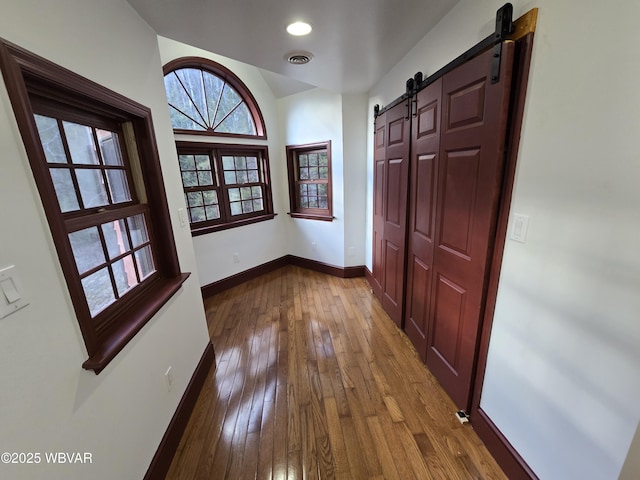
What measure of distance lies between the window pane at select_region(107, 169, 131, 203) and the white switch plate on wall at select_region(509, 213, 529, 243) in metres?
1.96

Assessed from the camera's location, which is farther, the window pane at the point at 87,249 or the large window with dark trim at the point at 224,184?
the large window with dark trim at the point at 224,184

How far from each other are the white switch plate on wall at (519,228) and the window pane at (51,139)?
1909mm

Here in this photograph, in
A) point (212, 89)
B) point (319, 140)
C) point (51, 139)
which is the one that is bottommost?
point (51, 139)

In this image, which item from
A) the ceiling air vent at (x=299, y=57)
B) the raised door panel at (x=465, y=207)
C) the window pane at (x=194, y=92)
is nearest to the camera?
the raised door panel at (x=465, y=207)

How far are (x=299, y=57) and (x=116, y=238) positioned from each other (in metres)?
1.80

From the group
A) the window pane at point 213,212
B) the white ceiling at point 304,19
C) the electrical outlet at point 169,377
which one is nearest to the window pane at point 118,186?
the white ceiling at point 304,19

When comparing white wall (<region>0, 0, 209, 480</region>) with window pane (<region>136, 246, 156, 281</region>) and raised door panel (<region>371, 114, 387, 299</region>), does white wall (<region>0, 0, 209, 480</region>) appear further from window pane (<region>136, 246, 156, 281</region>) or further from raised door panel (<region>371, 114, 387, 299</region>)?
raised door panel (<region>371, 114, 387, 299</region>)

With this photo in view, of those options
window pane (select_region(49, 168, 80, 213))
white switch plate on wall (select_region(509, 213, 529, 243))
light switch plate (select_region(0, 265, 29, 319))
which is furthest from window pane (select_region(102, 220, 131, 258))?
white switch plate on wall (select_region(509, 213, 529, 243))

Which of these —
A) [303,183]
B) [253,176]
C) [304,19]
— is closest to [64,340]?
[304,19]

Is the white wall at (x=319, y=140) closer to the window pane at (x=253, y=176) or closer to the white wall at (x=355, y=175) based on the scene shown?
the white wall at (x=355, y=175)

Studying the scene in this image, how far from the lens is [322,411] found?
164 centimetres

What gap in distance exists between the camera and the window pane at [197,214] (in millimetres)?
3043

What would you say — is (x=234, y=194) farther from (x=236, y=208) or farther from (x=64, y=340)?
(x=64, y=340)

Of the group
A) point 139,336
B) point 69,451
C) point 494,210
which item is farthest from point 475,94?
point 69,451
